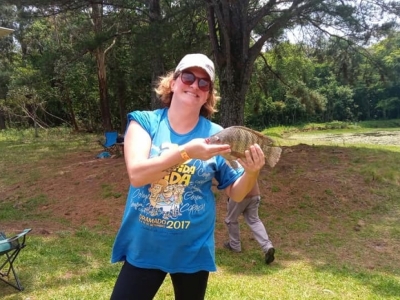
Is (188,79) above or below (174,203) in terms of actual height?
above

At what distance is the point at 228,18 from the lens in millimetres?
8688

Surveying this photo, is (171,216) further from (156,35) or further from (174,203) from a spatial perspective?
(156,35)

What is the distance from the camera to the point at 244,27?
8.80 m

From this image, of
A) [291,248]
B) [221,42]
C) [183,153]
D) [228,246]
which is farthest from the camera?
[221,42]

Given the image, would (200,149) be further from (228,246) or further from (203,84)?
(228,246)

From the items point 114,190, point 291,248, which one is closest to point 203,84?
point 291,248

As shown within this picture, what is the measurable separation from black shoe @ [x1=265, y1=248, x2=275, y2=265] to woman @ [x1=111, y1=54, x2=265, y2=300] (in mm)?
3114

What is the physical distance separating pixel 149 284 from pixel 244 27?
7.82m

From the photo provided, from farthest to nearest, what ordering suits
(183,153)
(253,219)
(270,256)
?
(253,219) → (270,256) → (183,153)

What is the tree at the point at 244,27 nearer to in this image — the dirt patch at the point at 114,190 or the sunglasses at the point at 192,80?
the dirt patch at the point at 114,190

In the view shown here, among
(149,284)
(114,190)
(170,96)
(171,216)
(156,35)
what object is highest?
(156,35)

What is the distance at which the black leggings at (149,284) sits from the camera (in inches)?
66.3

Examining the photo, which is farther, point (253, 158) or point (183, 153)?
point (253, 158)

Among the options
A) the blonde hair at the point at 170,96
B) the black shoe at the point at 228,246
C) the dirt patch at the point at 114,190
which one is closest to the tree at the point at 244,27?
the dirt patch at the point at 114,190
